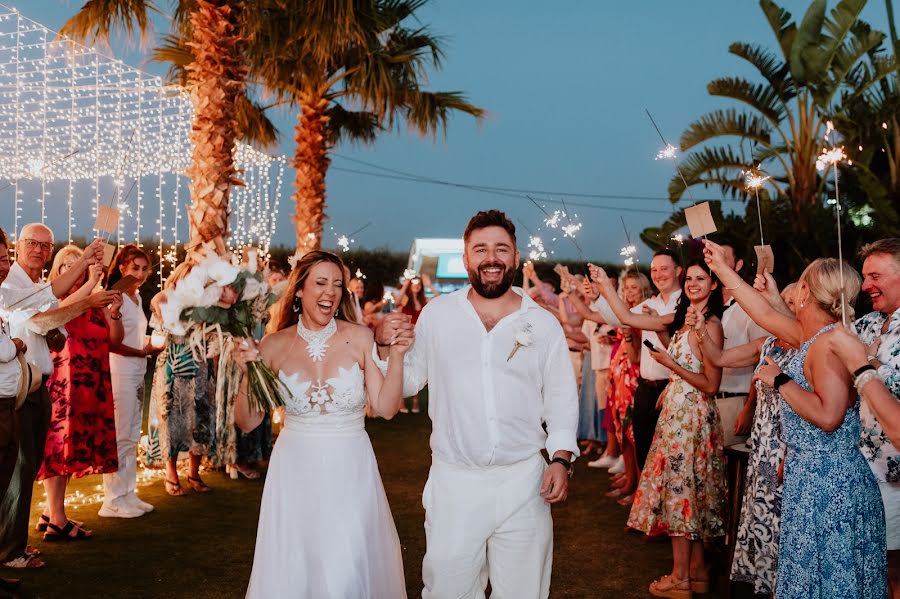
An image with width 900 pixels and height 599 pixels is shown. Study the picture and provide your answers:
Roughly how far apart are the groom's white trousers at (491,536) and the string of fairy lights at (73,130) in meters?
5.05

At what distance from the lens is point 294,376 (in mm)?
3746

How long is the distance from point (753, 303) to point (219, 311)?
8.55 ft

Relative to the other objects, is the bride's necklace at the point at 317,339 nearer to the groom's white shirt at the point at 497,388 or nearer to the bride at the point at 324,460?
the bride at the point at 324,460

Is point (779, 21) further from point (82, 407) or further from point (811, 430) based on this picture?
point (82, 407)

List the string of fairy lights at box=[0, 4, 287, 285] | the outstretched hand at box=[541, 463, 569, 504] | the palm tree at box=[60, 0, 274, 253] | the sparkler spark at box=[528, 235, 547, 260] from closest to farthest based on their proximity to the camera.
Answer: the outstretched hand at box=[541, 463, 569, 504] → the sparkler spark at box=[528, 235, 547, 260] → the palm tree at box=[60, 0, 274, 253] → the string of fairy lights at box=[0, 4, 287, 285]

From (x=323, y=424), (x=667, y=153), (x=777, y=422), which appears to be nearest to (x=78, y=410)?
(x=323, y=424)

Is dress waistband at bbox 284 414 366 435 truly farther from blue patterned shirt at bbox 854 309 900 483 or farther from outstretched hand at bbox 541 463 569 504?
blue patterned shirt at bbox 854 309 900 483

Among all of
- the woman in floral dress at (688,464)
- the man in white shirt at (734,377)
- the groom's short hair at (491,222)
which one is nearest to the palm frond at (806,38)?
the man in white shirt at (734,377)

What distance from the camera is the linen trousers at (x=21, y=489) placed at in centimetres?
493

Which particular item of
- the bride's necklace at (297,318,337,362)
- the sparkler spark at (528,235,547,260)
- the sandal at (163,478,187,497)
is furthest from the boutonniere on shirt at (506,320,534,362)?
the sandal at (163,478,187,497)

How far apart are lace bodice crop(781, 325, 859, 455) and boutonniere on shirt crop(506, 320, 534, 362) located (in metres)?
1.19

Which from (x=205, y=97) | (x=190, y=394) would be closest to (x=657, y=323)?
(x=190, y=394)

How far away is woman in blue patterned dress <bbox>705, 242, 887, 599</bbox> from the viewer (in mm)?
3221

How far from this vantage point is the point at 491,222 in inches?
136
